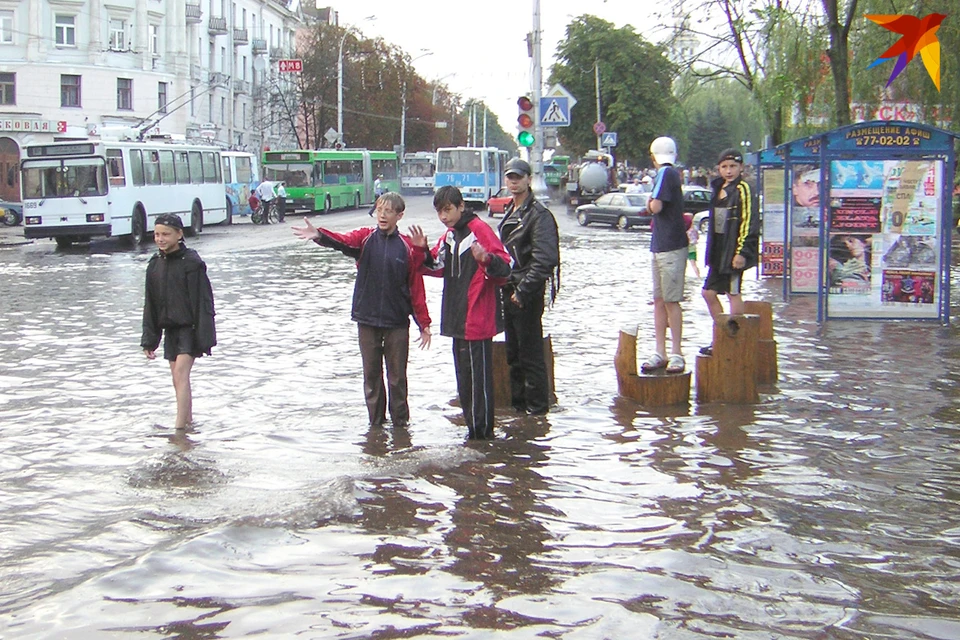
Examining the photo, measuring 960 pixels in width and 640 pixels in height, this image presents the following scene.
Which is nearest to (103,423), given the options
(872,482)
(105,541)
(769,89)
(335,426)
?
(335,426)

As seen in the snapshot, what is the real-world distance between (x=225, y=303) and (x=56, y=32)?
45.0 meters

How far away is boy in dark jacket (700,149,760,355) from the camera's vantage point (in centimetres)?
999

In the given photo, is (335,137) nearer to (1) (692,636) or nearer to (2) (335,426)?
(2) (335,426)

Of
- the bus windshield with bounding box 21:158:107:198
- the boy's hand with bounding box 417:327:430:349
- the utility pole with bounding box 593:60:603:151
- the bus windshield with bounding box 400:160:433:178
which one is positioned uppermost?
the utility pole with bounding box 593:60:603:151

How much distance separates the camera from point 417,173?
274ft

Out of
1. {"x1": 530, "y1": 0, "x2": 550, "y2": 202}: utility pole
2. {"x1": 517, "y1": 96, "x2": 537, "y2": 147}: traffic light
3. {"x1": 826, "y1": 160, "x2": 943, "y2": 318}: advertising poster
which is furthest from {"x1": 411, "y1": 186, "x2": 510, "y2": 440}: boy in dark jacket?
{"x1": 530, "y1": 0, "x2": 550, "y2": 202}: utility pole

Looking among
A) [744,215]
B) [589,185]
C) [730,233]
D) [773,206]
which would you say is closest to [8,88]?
[589,185]

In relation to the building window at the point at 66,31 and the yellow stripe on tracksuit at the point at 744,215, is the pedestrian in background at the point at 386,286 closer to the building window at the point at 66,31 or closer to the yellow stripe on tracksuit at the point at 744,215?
the yellow stripe on tracksuit at the point at 744,215

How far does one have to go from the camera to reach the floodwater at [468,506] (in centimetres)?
462

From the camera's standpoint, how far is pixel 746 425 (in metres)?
8.13

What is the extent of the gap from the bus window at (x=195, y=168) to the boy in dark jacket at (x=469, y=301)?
3006cm

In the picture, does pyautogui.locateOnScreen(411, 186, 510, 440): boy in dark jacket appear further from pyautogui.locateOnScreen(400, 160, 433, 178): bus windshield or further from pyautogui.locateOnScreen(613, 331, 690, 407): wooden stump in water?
pyautogui.locateOnScreen(400, 160, 433, 178): bus windshield

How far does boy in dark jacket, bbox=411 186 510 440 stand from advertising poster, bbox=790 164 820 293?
31.6ft

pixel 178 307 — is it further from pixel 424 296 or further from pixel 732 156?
pixel 732 156
